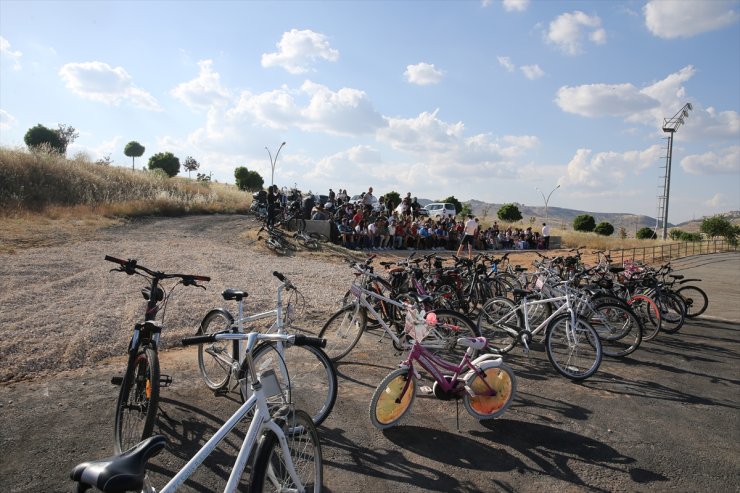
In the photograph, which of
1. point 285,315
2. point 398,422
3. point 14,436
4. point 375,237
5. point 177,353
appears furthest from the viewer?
point 375,237

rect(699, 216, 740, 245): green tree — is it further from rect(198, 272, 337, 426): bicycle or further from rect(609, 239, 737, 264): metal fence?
rect(198, 272, 337, 426): bicycle

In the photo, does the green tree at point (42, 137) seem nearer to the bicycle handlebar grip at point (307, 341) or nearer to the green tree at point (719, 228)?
the bicycle handlebar grip at point (307, 341)

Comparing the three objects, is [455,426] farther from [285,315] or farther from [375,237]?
[375,237]

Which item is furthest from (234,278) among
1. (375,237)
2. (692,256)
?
(692,256)

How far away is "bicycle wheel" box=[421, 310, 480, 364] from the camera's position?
211 inches

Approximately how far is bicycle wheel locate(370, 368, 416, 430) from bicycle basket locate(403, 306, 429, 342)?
12.7 inches

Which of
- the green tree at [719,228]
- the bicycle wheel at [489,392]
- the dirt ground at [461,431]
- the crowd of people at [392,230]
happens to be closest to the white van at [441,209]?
the crowd of people at [392,230]

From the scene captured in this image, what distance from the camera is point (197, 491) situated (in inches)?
123

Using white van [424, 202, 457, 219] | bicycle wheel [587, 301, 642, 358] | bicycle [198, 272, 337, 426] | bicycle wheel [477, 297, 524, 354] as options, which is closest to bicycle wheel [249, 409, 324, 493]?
bicycle [198, 272, 337, 426]

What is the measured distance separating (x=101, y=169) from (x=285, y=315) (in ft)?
105

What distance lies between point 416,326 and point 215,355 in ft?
6.27

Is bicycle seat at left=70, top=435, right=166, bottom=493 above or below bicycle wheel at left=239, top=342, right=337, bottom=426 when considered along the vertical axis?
above

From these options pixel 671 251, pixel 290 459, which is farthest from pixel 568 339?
pixel 671 251

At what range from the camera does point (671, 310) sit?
8.38m
